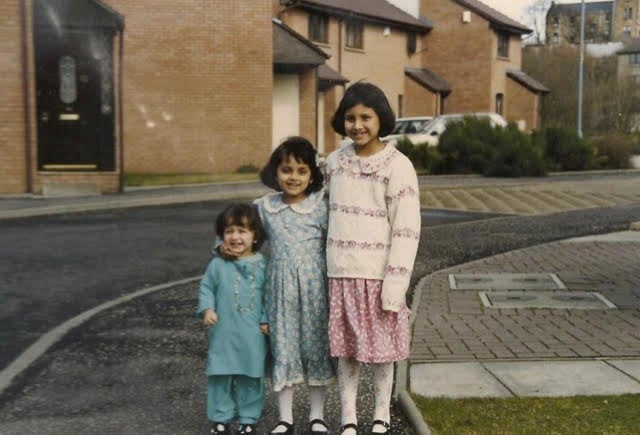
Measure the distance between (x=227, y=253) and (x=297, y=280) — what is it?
371 millimetres

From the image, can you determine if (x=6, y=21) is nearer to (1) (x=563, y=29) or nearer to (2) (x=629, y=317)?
(2) (x=629, y=317)

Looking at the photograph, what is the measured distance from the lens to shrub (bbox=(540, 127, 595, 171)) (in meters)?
27.0

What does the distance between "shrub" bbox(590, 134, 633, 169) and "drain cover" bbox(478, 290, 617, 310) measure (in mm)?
22324

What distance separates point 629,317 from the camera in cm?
681

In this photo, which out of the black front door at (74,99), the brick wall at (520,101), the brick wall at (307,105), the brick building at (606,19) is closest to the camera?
the black front door at (74,99)

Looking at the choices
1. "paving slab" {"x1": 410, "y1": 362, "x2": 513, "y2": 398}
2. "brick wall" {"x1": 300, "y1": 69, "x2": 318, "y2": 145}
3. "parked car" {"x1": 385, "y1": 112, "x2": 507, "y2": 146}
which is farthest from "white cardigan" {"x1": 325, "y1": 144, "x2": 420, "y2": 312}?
"brick wall" {"x1": 300, "y1": 69, "x2": 318, "y2": 145}

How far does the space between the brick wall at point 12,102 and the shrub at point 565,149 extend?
1596cm

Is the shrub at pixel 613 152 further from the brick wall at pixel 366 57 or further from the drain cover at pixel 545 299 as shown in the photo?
the drain cover at pixel 545 299

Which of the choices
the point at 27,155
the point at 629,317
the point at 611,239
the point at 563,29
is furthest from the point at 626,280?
the point at 563,29

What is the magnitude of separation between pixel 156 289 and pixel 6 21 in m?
11.3

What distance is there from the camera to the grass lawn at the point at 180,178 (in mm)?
21178

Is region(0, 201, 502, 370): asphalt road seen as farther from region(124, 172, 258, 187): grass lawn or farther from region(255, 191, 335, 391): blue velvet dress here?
region(124, 172, 258, 187): grass lawn

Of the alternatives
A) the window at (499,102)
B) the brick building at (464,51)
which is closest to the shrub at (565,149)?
the brick building at (464,51)

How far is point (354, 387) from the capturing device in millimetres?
4316
